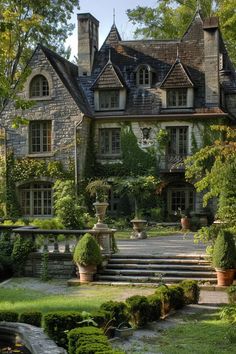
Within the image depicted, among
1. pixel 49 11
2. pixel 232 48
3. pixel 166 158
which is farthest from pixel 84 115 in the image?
pixel 232 48

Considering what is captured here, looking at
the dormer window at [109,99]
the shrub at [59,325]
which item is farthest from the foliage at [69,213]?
the shrub at [59,325]

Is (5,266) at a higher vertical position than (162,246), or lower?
lower

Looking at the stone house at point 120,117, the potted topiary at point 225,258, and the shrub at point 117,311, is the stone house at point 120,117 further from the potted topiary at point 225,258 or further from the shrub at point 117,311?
Result: the shrub at point 117,311

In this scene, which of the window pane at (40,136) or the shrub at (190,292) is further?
the window pane at (40,136)

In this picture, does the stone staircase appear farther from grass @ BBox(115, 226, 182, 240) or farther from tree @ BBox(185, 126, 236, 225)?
grass @ BBox(115, 226, 182, 240)

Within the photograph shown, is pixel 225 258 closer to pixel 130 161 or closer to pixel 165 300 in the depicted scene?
pixel 165 300

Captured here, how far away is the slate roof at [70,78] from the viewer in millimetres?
29500

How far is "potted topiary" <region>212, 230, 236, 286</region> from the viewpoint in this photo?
45.9ft

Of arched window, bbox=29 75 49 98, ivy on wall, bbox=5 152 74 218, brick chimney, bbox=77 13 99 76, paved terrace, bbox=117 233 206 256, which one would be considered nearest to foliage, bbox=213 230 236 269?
paved terrace, bbox=117 233 206 256

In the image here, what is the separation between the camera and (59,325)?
28.1 ft

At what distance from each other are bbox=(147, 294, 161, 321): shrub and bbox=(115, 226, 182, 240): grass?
12141mm

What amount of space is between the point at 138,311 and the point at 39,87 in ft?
70.1

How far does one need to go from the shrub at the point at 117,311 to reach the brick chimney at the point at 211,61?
2044cm

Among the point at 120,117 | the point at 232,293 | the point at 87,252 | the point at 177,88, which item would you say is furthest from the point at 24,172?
the point at 232,293
